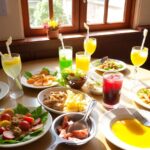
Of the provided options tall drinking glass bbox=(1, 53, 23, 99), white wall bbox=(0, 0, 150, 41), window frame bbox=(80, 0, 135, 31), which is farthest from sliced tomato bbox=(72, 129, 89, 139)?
window frame bbox=(80, 0, 135, 31)

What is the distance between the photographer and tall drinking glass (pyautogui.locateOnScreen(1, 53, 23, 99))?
1261mm

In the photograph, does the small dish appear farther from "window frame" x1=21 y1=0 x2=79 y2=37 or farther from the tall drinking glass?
"window frame" x1=21 y1=0 x2=79 y2=37

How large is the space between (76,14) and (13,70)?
1.07 metres

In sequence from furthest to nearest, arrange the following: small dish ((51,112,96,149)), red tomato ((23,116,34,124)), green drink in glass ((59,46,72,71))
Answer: green drink in glass ((59,46,72,71)), red tomato ((23,116,34,124)), small dish ((51,112,96,149))

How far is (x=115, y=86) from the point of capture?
113cm

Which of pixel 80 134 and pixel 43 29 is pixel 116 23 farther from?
pixel 80 134

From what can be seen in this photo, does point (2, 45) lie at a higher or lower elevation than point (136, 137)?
higher

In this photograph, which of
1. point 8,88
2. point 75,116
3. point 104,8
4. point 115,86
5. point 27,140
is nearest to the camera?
point 27,140

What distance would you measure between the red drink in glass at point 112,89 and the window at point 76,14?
3.59 feet

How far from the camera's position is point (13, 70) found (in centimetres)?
127

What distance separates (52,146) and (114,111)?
36 centimetres

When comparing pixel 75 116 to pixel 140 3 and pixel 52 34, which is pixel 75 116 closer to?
pixel 52 34

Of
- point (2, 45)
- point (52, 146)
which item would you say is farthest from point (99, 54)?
point (52, 146)

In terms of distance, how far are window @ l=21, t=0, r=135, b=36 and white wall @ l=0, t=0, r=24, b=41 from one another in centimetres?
11
